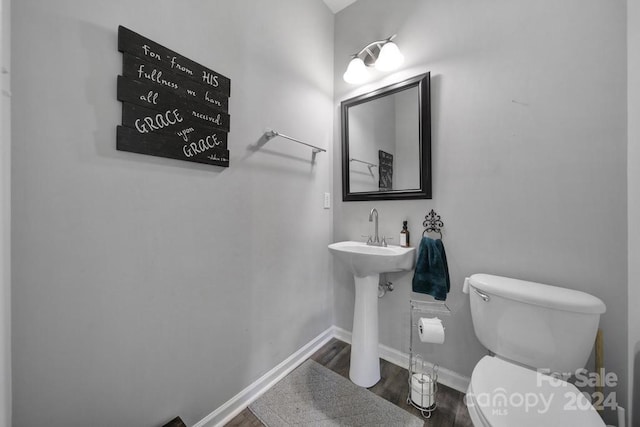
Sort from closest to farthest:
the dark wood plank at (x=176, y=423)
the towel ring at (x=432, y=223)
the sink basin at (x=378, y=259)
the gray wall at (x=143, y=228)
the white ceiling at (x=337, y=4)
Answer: the gray wall at (x=143, y=228) < the dark wood plank at (x=176, y=423) < the sink basin at (x=378, y=259) < the towel ring at (x=432, y=223) < the white ceiling at (x=337, y=4)

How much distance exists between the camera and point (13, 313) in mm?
675

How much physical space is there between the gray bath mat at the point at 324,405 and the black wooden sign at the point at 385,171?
50.6 inches

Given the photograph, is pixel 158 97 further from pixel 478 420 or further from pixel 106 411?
pixel 478 420

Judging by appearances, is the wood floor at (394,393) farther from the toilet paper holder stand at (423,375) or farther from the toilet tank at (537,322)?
the toilet tank at (537,322)

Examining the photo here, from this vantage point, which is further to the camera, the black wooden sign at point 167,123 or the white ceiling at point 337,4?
the white ceiling at point 337,4

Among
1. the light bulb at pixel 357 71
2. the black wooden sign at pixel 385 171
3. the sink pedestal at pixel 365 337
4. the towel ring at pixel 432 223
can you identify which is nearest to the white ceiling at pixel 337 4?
the light bulb at pixel 357 71

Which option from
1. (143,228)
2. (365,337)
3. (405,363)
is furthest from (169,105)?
(405,363)

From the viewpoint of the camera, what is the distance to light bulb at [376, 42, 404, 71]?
4.99 ft

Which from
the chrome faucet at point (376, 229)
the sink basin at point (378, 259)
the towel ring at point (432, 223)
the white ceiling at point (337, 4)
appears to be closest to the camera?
the sink basin at point (378, 259)

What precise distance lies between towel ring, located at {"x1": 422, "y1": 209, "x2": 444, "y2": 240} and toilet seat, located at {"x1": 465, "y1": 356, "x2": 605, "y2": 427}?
2.43 ft

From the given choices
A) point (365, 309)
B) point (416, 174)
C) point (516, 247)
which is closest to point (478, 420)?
point (365, 309)

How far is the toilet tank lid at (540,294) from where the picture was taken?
0.91 metres

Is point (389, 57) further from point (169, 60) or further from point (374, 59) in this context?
point (169, 60)

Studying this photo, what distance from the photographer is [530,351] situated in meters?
1.01
